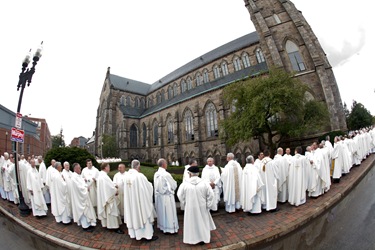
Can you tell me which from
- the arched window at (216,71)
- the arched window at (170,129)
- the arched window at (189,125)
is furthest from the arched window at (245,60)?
the arched window at (170,129)

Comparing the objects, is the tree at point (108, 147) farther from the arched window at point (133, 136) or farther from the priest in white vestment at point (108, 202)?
the priest in white vestment at point (108, 202)

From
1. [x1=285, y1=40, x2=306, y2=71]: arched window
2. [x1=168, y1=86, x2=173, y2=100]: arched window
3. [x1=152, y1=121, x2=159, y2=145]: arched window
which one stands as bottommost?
[x1=152, y1=121, x2=159, y2=145]: arched window

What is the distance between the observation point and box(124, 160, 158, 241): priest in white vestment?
4.31 m

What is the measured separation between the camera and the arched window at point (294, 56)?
19319 mm

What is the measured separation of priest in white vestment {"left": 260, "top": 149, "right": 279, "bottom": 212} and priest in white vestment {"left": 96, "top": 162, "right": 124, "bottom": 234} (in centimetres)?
453

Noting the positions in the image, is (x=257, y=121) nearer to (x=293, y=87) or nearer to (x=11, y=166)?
(x=293, y=87)

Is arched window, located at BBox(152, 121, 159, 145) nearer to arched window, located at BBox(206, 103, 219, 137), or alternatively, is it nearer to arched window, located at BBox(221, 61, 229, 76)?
arched window, located at BBox(206, 103, 219, 137)

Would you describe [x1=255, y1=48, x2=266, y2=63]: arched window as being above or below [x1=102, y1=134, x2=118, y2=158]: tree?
above

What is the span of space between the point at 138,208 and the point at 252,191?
3463mm

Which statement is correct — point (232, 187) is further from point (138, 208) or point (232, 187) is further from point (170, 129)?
point (170, 129)

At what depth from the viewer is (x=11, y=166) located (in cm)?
823

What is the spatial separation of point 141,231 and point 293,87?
589 inches

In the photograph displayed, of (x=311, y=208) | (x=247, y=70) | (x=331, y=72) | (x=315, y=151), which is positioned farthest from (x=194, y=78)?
(x=311, y=208)

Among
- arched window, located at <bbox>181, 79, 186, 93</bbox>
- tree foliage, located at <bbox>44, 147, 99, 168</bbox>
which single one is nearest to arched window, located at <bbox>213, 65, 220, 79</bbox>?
arched window, located at <bbox>181, 79, 186, 93</bbox>
